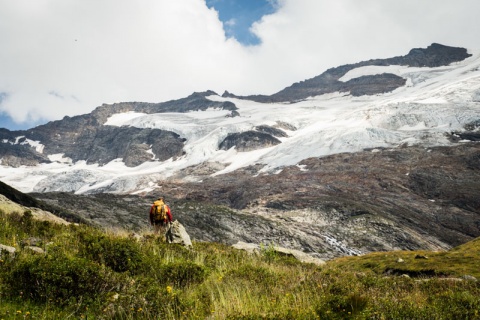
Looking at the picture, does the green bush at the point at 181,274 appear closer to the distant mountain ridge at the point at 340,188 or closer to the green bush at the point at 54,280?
the green bush at the point at 54,280

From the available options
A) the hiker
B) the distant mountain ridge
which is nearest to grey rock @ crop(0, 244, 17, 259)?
the hiker

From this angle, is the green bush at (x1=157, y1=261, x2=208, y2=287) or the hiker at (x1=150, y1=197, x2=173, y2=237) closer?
the green bush at (x1=157, y1=261, x2=208, y2=287)

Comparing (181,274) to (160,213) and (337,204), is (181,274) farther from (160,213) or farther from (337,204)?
(337,204)

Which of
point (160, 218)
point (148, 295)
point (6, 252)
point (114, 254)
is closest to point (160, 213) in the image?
point (160, 218)

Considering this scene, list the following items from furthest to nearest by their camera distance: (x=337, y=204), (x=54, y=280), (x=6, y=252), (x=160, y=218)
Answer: (x=337, y=204), (x=160, y=218), (x=6, y=252), (x=54, y=280)

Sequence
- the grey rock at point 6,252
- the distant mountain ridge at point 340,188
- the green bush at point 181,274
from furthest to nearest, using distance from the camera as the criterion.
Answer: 1. the distant mountain ridge at point 340,188
2. the green bush at point 181,274
3. the grey rock at point 6,252

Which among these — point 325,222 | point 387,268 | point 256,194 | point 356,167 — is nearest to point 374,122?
point 356,167

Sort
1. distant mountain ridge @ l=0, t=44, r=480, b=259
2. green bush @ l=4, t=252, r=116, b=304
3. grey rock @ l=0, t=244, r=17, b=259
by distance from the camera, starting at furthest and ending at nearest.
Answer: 1. distant mountain ridge @ l=0, t=44, r=480, b=259
2. grey rock @ l=0, t=244, r=17, b=259
3. green bush @ l=4, t=252, r=116, b=304

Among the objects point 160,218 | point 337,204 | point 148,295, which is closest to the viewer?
point 148,295

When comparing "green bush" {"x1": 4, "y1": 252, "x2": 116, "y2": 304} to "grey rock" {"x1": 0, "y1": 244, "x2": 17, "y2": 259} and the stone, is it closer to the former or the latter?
"grey rock" {"x1": 0, "y1": 244, "x2": 17, "y2": 259}

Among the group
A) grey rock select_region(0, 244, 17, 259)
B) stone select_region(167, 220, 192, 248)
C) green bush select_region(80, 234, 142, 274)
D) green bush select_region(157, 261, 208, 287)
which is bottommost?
stone select_region(167, 220, 192, 248)

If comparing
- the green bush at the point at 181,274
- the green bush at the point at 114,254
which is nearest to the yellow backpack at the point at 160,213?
the green bush at the point at 114,254

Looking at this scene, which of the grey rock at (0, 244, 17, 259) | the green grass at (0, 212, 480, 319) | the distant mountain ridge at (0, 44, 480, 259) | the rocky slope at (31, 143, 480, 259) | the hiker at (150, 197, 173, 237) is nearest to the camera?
the green grass at (0, 212, 480, 319)

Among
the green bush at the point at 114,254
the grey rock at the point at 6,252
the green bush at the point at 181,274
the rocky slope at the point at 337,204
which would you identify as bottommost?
the rocky slope at the point at 337,204
